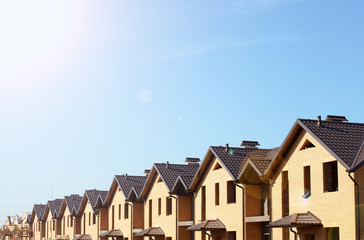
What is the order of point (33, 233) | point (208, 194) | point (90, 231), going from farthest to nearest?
1. point (33, 233)
2. point (90, 231)
3. point (208, 194)

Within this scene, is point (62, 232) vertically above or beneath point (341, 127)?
beneath

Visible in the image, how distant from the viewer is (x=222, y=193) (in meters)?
35.4

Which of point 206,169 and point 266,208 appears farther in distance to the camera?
point 206,169

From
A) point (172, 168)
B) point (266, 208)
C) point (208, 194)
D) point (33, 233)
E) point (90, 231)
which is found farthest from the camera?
point (33, 233)

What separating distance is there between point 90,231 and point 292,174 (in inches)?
1313

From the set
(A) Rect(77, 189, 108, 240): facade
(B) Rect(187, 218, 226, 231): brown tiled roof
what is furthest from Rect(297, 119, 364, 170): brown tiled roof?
(A) Rect(77, 189, 108, 240): facade

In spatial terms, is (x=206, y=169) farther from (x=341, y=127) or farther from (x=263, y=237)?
(x=341, y=127)

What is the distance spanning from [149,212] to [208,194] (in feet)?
32.7

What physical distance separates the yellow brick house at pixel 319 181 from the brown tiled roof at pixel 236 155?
380 cm

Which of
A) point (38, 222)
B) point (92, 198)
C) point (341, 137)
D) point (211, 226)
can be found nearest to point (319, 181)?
point (341, 137)

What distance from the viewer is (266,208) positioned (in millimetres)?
32125

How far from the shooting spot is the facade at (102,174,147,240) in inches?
1875

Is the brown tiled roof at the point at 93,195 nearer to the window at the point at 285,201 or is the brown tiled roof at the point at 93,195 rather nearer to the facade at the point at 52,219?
the facade at the point at 52,219

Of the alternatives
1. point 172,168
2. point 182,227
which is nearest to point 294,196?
point 182,227
